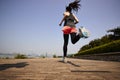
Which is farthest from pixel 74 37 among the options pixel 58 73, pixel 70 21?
pixel 58 73

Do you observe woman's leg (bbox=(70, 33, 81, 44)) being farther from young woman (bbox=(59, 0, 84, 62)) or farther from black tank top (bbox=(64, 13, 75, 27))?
black tank top (bbox=(64, 13, 75, 27))

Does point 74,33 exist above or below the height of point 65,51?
above

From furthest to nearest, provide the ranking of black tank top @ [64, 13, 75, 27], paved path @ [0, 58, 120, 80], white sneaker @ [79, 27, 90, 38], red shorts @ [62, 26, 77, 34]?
black tank top @ [64, 13, 75, 27]
red shorts @ [62, 26, 77, 34]
white sneaker @ [79, 27, 90, 38]
paved path @ [0, 58, 120, 80]

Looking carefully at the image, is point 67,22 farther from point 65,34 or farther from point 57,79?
point 57,79

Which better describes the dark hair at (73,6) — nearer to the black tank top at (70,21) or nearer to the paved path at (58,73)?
Answer: the black tank top at (70,21)

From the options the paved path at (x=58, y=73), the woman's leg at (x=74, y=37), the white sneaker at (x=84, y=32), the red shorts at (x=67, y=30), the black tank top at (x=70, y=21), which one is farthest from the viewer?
the black tank top at (x=70, y=21)

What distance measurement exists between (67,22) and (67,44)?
2.95ft

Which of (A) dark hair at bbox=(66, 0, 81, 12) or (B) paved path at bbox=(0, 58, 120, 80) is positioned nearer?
(B) paved path at bbox=(0, 58, 120, 80)

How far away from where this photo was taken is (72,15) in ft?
18.6

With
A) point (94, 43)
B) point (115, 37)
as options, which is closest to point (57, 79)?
point (115, 37)

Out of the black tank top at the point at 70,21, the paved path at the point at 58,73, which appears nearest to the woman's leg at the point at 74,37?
the black tank top at the point at 70,21

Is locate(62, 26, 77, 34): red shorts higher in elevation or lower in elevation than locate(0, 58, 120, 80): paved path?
higher

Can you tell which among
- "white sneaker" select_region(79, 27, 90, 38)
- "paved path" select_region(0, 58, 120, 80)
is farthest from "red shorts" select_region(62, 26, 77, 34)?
"paved path" select_region(0, 58, 120, 80)

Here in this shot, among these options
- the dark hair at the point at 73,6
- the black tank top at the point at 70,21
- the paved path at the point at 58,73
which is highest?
the dark hair at the point at 73,6
